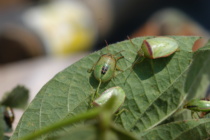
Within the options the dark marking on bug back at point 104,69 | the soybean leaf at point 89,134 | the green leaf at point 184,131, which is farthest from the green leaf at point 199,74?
the soybean leaf at point 89,134

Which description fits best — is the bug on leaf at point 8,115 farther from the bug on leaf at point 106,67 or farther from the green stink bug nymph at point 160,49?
the green stink bug nymph at point 160,49

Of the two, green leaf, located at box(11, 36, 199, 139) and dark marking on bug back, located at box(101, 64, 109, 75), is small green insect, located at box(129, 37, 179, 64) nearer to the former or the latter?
green leaf, located at box(11, 36, 199, 139)

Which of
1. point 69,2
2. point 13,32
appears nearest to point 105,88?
point 13,32

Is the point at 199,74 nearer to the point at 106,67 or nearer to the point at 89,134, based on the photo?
the point at 106,67

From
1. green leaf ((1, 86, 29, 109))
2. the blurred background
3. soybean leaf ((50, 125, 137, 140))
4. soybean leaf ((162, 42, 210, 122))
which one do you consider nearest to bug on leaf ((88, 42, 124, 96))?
soybean leaf ((162, 42, 210, 122))

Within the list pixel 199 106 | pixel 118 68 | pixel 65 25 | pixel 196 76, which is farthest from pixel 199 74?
pixel 65 25

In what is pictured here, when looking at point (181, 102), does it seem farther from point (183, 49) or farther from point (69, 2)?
point (69, 2)
